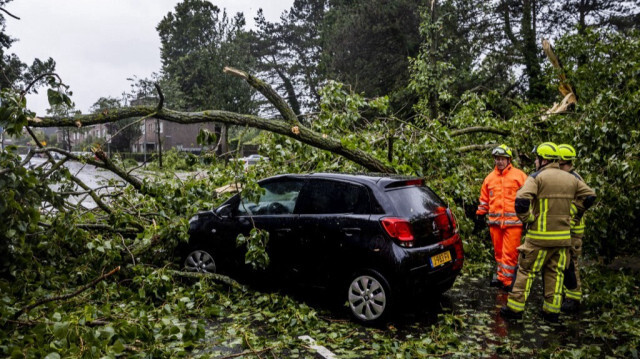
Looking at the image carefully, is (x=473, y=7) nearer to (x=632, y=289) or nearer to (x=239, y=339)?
(x=632, y=289)

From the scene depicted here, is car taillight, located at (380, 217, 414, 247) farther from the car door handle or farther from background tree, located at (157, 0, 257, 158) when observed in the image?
background tree, located at (157, 0, 257, 158)

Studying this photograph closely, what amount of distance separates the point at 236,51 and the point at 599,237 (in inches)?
1599

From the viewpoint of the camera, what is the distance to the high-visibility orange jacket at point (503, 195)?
5.97 metres

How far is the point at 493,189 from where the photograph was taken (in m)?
6.17

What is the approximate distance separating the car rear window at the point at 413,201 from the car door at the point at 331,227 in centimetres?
30

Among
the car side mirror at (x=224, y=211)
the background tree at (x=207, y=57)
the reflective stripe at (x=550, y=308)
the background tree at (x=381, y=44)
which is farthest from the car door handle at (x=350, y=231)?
the background tree at (x=207, y=57)

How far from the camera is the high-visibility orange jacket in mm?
5969

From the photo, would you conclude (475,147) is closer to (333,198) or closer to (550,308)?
(550,308)

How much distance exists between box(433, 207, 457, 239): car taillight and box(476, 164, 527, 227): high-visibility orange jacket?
41.9 inches

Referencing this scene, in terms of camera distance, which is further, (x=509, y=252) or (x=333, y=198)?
(x=509, y=252)

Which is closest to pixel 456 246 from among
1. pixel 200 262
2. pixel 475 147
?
pixel 200 262

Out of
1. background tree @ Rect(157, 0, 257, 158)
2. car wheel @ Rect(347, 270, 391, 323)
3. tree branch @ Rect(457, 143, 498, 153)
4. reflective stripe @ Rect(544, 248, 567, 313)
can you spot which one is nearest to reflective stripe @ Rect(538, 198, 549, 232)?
reflective stripe @ Rect(544, 248, 567, 313)

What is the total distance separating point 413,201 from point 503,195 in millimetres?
1783

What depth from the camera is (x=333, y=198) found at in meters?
5.09
